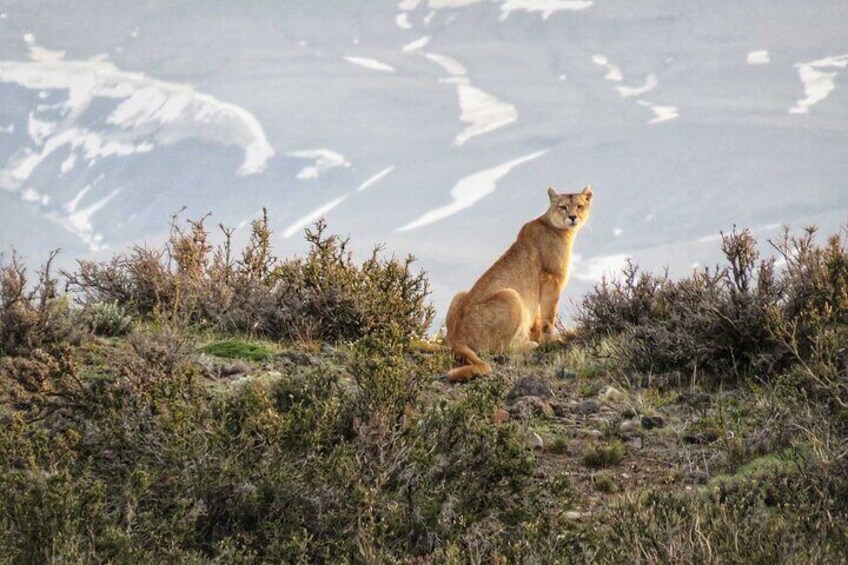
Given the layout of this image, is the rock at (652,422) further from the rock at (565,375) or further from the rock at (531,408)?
the rock at (565,375)

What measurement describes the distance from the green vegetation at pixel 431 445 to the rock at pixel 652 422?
10 millimetres

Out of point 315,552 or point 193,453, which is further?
point 193,453

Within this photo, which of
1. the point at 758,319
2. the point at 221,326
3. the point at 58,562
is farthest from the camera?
the point at 221,326

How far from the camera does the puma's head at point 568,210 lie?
12.5m

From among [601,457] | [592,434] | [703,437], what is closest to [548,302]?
[592,434]

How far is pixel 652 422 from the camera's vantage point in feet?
26.2

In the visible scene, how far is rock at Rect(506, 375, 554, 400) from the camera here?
8.81 meters

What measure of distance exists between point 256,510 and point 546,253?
6966mm

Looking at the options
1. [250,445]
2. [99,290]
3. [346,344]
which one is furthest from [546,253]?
[250,445]

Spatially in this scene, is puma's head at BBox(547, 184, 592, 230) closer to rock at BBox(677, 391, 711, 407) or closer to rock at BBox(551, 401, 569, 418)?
rock at BBox(677, 391, 711, 407)

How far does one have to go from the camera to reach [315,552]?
18.6 ft

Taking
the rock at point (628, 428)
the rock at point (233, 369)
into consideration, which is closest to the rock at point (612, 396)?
the rock at point (628, 428)

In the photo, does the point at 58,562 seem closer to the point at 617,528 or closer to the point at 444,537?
the point at 444,537

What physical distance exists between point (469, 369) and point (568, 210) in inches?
145
